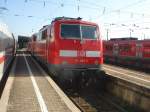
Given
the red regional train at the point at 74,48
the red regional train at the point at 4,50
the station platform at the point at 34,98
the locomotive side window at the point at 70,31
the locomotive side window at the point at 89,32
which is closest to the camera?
the station platform at the point at 34,98

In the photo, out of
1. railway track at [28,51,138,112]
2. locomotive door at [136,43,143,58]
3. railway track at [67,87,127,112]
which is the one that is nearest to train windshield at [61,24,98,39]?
railway track at [28,51,138,112]

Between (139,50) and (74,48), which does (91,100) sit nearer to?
(74,48)

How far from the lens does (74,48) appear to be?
16.1 metres

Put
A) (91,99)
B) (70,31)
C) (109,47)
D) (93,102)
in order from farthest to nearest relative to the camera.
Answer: (109,47)
(70,31)
(91,99)
(93,102)

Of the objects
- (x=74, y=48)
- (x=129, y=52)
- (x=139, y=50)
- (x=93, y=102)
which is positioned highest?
(x=74, y=48)

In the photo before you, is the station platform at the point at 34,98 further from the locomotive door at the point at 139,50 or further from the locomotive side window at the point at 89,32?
the locomotive door at the point at 139,50

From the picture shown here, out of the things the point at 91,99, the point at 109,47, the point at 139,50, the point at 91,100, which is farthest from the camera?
the point at 109,47

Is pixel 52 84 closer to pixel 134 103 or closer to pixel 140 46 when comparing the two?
pixel 134 103

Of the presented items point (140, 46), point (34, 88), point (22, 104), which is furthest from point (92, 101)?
point (140, 46)

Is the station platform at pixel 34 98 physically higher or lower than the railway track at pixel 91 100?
higher

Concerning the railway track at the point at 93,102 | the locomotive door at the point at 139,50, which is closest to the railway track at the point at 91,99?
the railway track at the point at 93,102

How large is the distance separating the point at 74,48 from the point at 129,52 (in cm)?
1815

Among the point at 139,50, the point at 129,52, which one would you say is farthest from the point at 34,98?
the point at 129,52

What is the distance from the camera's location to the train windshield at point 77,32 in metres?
16.4
